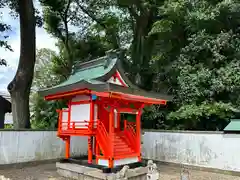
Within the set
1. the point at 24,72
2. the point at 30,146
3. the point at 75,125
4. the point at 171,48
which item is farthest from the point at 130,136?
the point at 171,48

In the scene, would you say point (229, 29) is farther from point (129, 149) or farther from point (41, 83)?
point (41, 83)

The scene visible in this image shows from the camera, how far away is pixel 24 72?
35.8ft

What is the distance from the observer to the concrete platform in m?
6.34

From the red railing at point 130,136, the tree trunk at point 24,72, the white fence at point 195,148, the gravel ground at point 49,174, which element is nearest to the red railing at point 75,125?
the red railing at point 130,136

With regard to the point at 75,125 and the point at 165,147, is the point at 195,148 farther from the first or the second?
the point at 75,125

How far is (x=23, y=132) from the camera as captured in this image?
30.7ft

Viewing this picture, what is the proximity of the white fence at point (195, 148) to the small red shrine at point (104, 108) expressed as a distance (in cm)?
235

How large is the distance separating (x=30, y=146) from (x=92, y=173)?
Answer: 4002 millimetres

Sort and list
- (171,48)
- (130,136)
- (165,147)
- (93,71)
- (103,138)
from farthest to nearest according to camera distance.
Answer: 1. (171,48)
2. (165,147)
3. (93,71)
4. (130,136)
5. (103,138)

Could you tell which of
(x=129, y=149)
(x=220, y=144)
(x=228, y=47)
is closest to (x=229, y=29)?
(x=228, y=47)

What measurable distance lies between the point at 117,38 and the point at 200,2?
6.42 metres

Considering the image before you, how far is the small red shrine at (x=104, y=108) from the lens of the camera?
6.99 meters

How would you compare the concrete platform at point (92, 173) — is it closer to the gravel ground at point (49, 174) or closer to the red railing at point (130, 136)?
the gravel ground at point (49, 174)

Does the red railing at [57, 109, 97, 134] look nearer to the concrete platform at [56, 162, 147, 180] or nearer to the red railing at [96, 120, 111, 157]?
the red railing at [96, 120, 111, 157]
